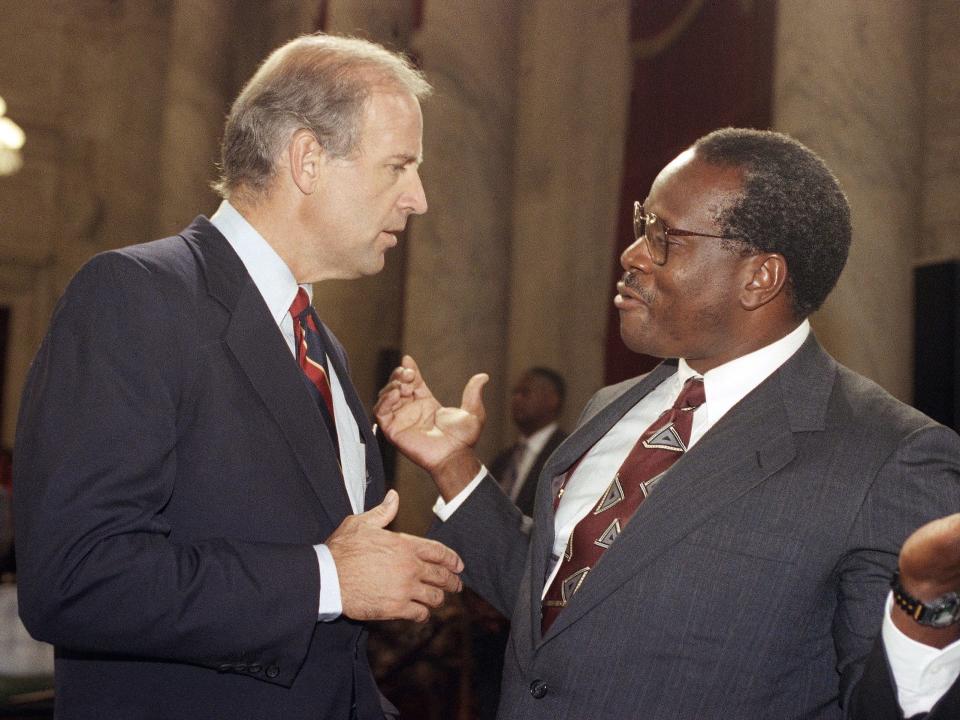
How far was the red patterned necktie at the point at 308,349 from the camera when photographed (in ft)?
7.06

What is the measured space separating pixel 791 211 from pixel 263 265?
3.87 feet

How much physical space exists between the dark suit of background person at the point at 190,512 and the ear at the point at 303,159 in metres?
0.16

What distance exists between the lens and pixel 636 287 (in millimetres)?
A: 2410

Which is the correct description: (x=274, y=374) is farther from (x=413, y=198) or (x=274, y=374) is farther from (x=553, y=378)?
Answer: (x=553, y=378)

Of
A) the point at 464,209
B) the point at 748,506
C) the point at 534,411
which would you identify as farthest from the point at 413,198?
the point at 464,209

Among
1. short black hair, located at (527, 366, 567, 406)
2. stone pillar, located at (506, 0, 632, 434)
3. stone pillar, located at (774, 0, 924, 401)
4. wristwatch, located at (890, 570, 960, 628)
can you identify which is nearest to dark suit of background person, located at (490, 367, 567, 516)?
short black hair, located at (527, 366, 567, 406)

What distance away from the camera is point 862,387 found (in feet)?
7.09

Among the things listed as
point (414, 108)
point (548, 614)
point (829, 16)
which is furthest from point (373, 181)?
point (829, 16)

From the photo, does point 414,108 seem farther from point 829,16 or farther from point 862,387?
point 829,16

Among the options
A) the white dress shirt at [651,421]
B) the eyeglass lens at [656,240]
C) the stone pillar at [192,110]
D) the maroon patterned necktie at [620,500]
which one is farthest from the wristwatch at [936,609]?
the stone pillar at [192,110]

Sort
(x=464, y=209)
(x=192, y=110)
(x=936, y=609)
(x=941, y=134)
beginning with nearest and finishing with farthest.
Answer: (x=936, y=609), (x=941, y=134), (x=464, y=209), (x=192, y=110)

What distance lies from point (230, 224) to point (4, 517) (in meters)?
2.20

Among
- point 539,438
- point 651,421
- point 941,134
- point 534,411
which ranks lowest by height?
point 539,438

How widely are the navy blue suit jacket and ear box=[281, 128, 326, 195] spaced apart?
11.3 inches
